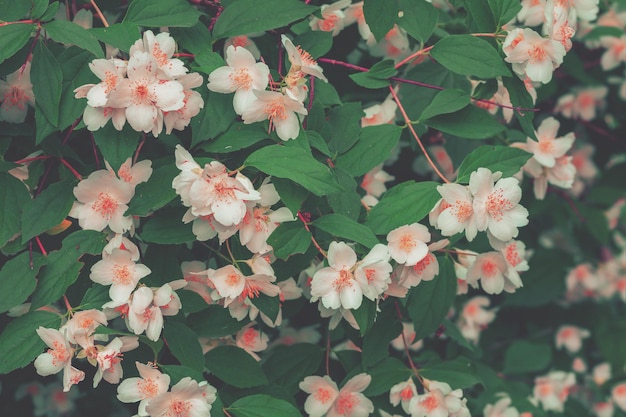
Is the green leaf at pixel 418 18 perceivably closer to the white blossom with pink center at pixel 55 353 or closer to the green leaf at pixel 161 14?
the green leaf at pixel 161 14

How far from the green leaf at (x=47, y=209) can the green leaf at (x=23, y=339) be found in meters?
0.14

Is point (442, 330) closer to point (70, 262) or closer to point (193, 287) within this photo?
point (193, 287)

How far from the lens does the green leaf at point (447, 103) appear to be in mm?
1487

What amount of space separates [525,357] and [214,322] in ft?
4.08

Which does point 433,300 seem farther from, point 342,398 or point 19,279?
point 19,279

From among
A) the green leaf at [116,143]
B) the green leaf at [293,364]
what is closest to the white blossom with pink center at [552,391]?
the green leaf at [293,364]

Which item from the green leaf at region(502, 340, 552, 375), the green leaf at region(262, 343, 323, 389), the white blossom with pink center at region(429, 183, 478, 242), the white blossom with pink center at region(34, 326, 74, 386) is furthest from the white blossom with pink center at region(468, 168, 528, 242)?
the green leaf at region(502, 340, 552, 375)

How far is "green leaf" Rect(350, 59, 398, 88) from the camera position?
1523 mm

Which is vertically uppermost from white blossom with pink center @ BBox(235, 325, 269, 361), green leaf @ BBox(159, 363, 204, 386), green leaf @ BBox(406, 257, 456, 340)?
green leaf @ BBox(159, 363, 204, 386)

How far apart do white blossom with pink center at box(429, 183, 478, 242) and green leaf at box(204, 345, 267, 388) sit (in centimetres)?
45

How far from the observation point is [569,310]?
110 inches

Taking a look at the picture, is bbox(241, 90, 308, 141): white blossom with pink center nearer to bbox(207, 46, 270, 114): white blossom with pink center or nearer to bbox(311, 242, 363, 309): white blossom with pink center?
bbox(207, 46, 270, 114): white blossom with pink center

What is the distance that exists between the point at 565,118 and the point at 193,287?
5.37 feet

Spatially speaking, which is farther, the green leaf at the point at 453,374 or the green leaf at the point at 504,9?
the green leaf at the point at 453,374
